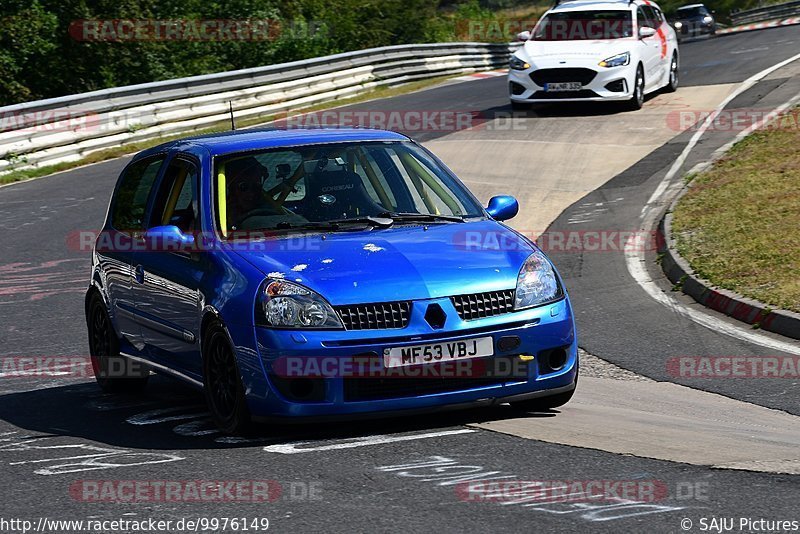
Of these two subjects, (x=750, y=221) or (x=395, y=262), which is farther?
(x=750, y=221)

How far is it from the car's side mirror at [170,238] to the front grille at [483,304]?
1.69 metres

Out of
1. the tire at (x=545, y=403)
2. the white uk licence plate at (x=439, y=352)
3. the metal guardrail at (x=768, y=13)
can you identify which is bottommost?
the metal guardrail at (x=768, y=13)

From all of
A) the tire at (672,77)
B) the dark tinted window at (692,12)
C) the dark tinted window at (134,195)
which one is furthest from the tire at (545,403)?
the dark tinted window at (692,12)

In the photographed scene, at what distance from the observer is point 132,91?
24.8 meters

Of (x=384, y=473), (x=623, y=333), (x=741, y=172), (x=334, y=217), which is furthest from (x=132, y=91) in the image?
(x=384, y=473)

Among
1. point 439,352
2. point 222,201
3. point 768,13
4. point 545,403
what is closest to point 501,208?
point 545,403

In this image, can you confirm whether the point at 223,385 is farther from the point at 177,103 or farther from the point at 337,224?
the point at 177,103

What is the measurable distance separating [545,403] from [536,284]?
2.46ft

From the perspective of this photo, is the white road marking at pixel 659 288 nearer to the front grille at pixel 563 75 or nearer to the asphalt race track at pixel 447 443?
the asphalt race track at pixel 447 443

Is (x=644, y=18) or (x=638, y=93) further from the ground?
(x=644, y=18)

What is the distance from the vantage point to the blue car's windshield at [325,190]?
7703 mm

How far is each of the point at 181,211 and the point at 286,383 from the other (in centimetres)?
183

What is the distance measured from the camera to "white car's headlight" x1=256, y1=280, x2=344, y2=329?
6.66 metres

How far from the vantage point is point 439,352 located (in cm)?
670
